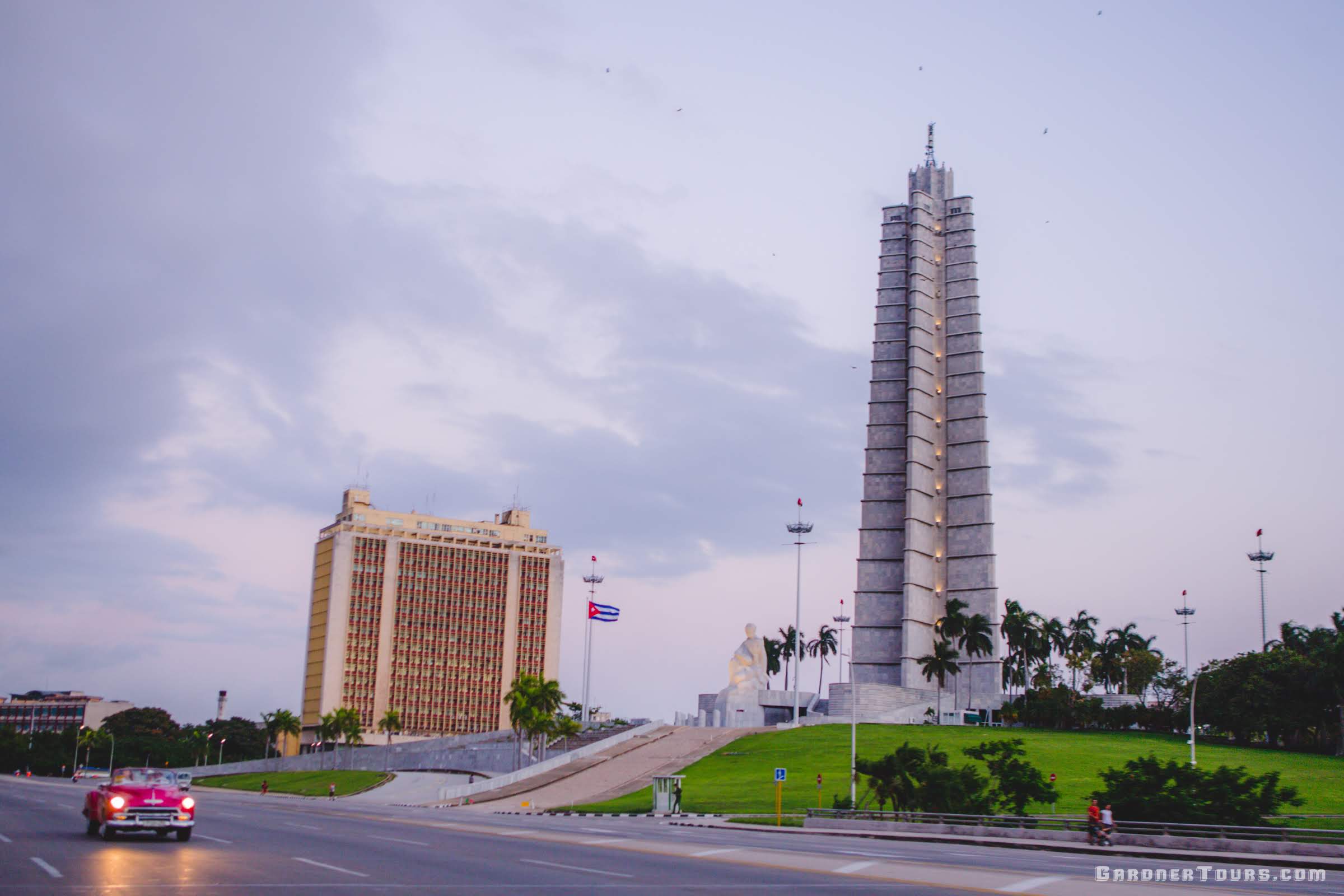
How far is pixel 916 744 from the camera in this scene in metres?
75.8

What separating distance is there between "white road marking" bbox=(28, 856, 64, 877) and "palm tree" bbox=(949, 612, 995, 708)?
9361 cm

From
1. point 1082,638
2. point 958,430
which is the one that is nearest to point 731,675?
point 958,430

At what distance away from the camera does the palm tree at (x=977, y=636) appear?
104812 millimetres

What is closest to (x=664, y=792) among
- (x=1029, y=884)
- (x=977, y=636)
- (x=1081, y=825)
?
(x=1081, y=825)

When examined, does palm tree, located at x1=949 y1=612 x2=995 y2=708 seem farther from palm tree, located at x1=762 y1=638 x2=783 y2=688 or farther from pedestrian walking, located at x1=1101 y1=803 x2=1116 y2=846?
pedestrian walking, located at x1=1101 y1=803 x2=1116 y2=846

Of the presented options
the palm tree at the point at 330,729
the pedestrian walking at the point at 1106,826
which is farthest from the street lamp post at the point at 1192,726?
the palm tree at the point at 330,729

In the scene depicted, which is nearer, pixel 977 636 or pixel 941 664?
pixel 941 664

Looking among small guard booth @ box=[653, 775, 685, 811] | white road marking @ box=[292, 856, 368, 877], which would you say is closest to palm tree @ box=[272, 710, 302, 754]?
small guard booth @ box=[653, 775, 685, 811]

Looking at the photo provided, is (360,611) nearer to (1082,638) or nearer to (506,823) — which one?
(1082,638)

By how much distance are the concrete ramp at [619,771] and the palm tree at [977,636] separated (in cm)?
2295

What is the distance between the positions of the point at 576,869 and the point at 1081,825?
2288cm

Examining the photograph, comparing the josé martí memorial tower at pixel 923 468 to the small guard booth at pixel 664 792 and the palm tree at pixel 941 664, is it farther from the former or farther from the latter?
the small guard booth at pixel 664 792

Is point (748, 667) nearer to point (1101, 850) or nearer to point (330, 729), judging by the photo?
point (330, 729)

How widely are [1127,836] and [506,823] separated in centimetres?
1956
